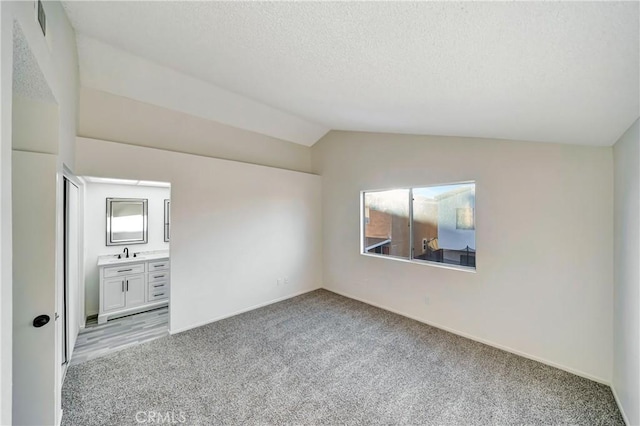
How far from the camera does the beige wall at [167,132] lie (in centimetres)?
295

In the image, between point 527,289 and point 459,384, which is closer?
point 459,384

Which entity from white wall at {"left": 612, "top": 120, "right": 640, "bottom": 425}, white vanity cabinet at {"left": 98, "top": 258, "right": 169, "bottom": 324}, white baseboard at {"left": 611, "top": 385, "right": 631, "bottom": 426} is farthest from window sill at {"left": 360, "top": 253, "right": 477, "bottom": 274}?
white vanity cabinet at {"left": 98, "top": 258, "right": 169, "bottom": 324}

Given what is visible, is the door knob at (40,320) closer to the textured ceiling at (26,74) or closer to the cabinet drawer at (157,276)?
the textured ceiling at (26,74)

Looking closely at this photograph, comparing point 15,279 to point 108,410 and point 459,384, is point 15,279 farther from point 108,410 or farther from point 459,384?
point 459,384

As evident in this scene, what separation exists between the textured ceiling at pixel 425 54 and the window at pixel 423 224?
44.1 inches

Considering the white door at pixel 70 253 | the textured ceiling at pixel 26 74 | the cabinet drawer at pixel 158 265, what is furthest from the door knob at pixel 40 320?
the cabinet drawer at pixel 158 265

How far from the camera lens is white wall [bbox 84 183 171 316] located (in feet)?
12.5

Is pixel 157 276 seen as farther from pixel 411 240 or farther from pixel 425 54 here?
pixel 425 54

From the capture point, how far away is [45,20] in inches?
54.9

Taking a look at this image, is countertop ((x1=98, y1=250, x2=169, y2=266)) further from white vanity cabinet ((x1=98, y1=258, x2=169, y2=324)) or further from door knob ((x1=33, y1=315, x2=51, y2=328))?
door knob ((x1=33, y1=315, x2=51, y2=328))

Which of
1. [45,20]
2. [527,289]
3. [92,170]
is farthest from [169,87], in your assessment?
[527,289]

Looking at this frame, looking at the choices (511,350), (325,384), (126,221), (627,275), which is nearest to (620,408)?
(511,350)

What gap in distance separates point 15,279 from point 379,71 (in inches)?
105

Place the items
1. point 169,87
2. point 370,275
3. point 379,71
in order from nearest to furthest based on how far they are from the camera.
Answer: point 379,71 → point 169,87 → point 370,275
